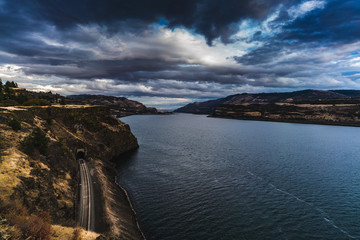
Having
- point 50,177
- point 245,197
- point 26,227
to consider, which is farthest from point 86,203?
point 245,197

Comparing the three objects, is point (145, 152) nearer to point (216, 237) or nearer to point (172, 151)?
point (172, 151)

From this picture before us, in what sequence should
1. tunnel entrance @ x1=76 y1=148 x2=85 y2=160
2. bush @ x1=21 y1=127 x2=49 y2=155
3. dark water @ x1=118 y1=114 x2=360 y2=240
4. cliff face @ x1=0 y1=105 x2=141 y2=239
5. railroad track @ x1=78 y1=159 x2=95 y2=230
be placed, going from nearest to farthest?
cliff face @ x1=0 y1=105 x2=141 y2=239
railroad track @ x1=78 y1=159 x2=95 y2=230
dark water @ x1=118 y1=114 x2=360 y2=240
bush @ x1=21 y1=127 x2=49 y2=155
tunnel entrance @ x1=76 y1=148 x2=85 y2=160

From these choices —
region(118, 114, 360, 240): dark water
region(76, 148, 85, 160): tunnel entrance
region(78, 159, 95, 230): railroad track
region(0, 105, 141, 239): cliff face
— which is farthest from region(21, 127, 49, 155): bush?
region(76, 148, 85, 160): tunnel entrance

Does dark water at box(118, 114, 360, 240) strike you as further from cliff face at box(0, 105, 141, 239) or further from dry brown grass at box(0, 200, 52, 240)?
dry brown grass at box(0, 200, 52, 240)

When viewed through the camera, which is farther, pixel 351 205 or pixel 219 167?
pixel 219 167

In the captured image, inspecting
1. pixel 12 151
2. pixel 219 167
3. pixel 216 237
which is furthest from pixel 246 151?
pixel 12 151

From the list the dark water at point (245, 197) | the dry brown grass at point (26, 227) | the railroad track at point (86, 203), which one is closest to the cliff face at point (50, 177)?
the railroad track at point (86, 203)

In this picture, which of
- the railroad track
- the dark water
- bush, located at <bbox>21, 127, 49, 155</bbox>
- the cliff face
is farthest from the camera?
bush, located at <bbox>21, 127, 49, 155</bbox>

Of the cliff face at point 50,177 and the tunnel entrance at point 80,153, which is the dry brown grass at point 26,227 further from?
the tunnel entrance at point 80,153
